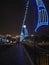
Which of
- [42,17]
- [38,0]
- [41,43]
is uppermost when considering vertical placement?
[38,0]

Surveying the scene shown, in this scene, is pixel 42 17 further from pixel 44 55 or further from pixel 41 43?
pixel 44 55

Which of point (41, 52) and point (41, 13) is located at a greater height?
point (41, 13)

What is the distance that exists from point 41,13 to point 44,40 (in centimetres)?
4616

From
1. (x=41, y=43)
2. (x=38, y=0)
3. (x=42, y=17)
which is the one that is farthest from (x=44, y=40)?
(x=38, y=0)

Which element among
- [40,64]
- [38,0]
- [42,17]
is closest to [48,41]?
[40,64]

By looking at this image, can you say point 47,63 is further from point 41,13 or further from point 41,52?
point 41,13

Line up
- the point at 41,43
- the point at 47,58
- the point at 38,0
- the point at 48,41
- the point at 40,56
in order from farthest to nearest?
the point at 38,0 → the point at 41,43 → the point at 48,41 → the point at 40,56 → the point at 47,58

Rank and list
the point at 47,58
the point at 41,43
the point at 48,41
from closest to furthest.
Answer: the point at 47,58 → the point at 48,41 → the point at 41,43

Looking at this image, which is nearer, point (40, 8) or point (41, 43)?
point (41, 43)

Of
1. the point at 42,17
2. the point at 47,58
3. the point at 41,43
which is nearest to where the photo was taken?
the point at 47,58

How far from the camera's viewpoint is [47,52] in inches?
272

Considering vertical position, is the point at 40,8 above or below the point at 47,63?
above

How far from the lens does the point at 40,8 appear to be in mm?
69750

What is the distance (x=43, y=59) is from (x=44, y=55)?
0.21 m
